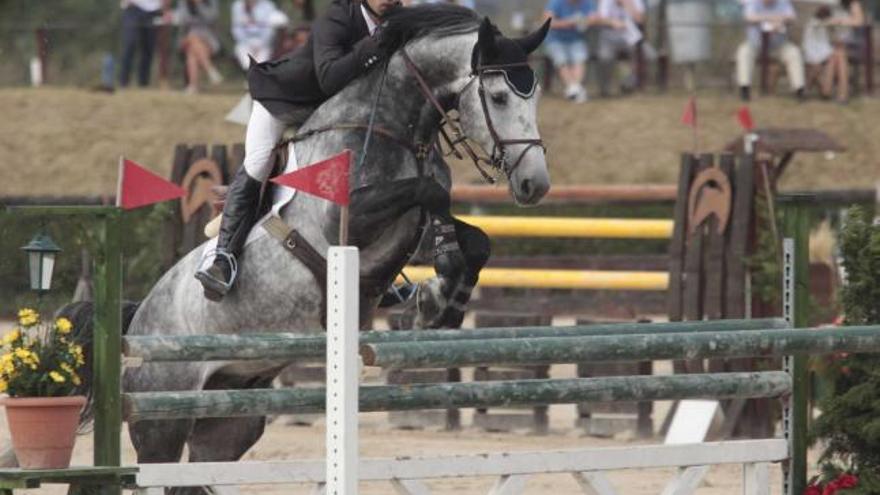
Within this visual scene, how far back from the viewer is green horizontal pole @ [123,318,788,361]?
15.6 feet

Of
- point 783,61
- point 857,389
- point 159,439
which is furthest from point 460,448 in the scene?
point 783,61

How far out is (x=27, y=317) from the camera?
184 inches

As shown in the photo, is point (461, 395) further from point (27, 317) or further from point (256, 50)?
point (256, 50)

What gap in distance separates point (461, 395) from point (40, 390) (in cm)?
109

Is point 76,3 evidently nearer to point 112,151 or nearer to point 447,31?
point 112,151

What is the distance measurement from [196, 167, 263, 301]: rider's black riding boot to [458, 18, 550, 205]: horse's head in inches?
29.6

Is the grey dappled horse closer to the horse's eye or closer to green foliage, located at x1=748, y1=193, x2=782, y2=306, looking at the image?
the horse's eye

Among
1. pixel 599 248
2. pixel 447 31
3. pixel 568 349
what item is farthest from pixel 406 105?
pixel 599 248

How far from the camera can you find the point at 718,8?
75.6 feet

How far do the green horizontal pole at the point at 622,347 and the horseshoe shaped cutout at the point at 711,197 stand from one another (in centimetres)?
431

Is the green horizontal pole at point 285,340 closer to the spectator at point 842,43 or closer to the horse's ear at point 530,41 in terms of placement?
the horse's ear at point 530,41

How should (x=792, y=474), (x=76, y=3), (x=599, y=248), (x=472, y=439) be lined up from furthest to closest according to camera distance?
1. (x=76, y=3)
2. (x=599, y=248)
3. (x=472, y=439)
4. (x=792, y=474)

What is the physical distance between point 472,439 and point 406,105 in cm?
399

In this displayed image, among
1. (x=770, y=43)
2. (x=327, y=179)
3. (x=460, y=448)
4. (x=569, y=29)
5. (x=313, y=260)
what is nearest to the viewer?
(x=327, y=179)
